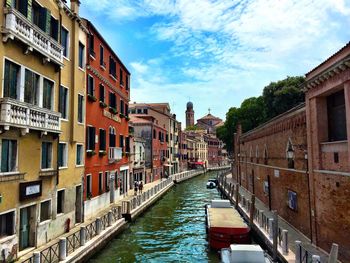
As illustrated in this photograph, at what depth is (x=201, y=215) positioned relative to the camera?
2475cm

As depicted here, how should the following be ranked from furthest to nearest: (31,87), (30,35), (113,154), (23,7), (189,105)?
(189,105), (113,154), (31,87), (23,7), (30,35)

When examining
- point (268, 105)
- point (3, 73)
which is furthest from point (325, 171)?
point (268, 105)

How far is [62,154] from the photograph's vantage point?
1547 centimetres

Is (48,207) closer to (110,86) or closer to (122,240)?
(122,240)

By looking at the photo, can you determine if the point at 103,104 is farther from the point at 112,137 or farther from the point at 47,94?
the point at 47,94

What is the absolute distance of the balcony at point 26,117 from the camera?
32.8 feet

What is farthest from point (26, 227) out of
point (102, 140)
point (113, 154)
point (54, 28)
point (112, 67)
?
point (112, 67)

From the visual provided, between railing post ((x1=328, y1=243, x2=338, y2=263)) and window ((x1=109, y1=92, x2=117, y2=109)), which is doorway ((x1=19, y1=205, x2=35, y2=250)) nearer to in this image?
railing post ((x1=328, y1=243, x2=338, y2=263))

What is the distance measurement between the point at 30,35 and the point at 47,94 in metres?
2.87

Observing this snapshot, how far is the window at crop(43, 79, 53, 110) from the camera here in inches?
530

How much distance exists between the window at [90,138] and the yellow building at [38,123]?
4.49 feet

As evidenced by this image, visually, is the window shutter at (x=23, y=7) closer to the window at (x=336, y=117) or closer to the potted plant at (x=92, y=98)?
the potted plant at (x=92, y=98)

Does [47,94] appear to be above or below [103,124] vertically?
above

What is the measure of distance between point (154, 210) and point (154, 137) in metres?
17.2
